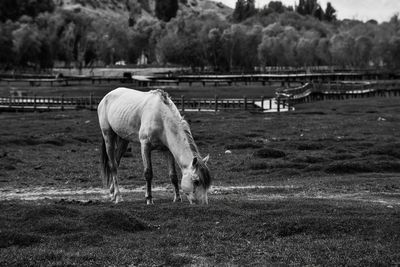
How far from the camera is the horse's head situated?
15047 mm

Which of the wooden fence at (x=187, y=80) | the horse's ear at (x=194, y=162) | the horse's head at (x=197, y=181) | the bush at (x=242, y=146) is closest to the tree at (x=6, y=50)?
the wooden fence at (x=187, y=80)

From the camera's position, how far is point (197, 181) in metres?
15.1

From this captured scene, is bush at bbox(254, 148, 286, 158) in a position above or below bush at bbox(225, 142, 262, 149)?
above

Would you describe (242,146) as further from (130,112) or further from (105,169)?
(130,112)

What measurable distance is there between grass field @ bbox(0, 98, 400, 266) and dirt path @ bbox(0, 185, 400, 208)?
4 cm

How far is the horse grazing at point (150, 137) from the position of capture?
1538 cm

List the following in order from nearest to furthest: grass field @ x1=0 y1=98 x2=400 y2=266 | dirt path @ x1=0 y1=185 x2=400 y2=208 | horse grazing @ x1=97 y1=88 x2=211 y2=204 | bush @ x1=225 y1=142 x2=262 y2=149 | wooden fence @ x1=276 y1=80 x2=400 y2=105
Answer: grass field @ x1=0 y1=98 x2=400 y2=266
horse grazing @ x1=97 y1=88 x2=211 y2=204
dirt path @ x1=0 y1=185 x2=400 y2=208
bush @ x1=225 y1=142 x2=262 y2=149
wooden fence @ x1=276 y1=80 x2=400 y2=105

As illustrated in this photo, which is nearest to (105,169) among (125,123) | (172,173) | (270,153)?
(125,123)

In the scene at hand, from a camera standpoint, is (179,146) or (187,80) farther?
(187,80)

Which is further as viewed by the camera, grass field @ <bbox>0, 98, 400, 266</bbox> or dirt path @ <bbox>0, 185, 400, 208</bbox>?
dirt path @ <bbox>0, 185, 400, 208</bbox>

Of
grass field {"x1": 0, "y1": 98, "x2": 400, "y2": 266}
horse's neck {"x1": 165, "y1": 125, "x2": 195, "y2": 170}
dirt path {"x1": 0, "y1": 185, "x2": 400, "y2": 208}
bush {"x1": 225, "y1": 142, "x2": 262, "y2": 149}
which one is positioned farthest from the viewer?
bush {"x1": 225, "y1": 142, "x2": 262, "y2": 149}

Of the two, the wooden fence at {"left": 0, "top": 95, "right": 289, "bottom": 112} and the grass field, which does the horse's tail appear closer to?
the grass field

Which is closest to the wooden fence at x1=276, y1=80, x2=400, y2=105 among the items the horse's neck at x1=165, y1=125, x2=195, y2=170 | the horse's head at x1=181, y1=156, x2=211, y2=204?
the horse's neck at x1=165, y1=125, x2=195, y2=170

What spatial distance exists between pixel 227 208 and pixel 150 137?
2.76m
